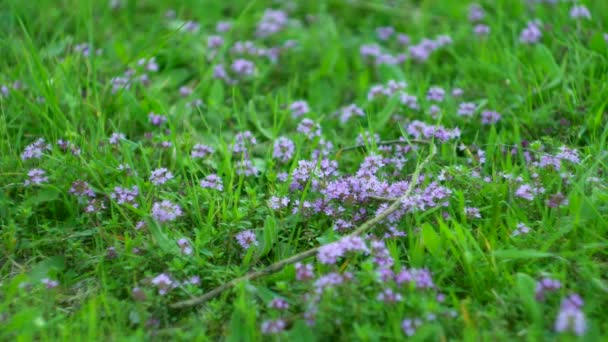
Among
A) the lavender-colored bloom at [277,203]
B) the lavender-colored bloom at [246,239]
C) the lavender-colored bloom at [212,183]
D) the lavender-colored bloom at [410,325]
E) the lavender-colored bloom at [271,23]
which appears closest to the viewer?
the lavender-colored bloom at [410,325]

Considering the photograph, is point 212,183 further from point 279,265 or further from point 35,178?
point 35,178

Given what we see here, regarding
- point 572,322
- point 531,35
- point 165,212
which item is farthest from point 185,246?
point 531,35

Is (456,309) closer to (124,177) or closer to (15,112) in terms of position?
(124,177)

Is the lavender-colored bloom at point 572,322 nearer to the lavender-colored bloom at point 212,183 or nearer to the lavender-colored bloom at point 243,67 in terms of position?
the lavender-colored bloom at point 212,183

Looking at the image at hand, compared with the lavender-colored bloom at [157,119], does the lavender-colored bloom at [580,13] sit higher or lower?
higher

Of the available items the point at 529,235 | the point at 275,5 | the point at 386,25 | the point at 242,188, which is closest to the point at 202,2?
the point at 275,5

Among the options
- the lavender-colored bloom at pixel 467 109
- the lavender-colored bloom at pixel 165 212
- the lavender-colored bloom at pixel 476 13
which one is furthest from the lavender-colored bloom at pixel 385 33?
the lavender-colored bloom at pixel 165 212
